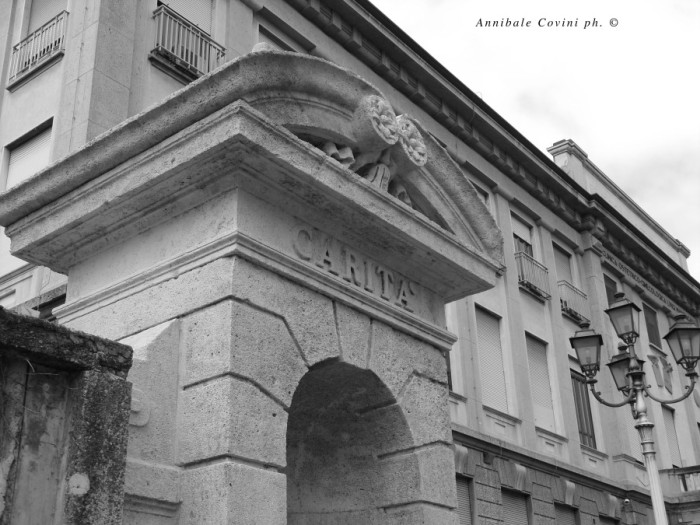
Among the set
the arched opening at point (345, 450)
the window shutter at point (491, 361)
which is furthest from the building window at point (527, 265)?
A: the arched opening at point (345, 450)

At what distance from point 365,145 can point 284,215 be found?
853 millimetres

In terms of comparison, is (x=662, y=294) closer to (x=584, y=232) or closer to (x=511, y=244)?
(x=584, y=232)

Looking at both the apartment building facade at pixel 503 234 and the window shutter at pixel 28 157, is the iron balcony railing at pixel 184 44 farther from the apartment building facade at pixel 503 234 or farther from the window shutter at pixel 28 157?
the window shutter at pixel 28 157

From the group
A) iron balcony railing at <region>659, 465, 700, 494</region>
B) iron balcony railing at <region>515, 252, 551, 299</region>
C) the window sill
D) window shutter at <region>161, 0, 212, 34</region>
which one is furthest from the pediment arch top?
iron balcony railing at <region>659, 465, 700, 494</region>

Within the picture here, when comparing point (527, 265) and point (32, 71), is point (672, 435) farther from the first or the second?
point (32, 71)

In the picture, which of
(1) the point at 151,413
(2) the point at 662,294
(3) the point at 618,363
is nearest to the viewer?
(1) the point at 151,413

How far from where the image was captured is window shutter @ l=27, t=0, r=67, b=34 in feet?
50.2

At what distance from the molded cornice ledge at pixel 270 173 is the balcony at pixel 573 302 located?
736 inches

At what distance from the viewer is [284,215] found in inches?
206

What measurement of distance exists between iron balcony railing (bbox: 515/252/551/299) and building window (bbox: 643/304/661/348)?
6801mm

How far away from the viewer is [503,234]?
66.4 feet

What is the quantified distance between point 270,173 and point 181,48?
35.8ft

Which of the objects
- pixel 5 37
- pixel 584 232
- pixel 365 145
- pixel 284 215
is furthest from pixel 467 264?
pixel 584 232

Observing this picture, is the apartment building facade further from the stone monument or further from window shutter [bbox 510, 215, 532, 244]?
the stone monument
